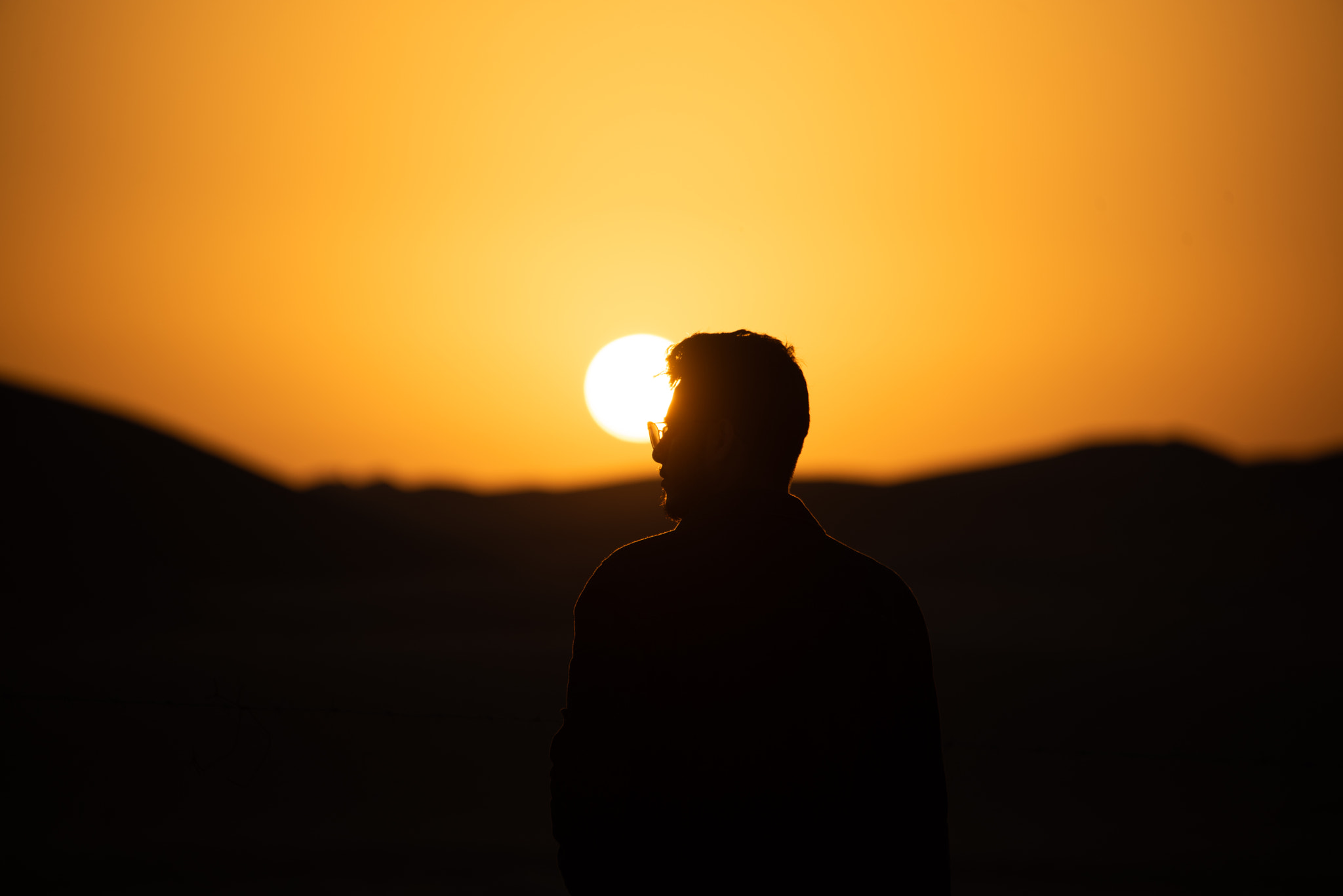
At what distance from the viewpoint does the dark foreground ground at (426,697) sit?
6.84 m

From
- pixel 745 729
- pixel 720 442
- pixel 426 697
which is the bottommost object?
pixel 426 697

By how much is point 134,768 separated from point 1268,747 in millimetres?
10547

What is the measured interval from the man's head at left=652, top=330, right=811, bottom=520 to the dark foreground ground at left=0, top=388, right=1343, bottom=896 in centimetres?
503

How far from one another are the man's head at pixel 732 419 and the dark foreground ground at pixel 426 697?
198 inches

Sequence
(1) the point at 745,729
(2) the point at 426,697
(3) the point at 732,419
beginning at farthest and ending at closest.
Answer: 1. (2) the point at 426,697
2. (3) the point at 732,419
3. (1) the point at 745,729

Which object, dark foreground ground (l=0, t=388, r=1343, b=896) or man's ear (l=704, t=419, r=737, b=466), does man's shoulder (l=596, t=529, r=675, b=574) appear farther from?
dark foreground ground (l=0, t=388, r=1343, b=896)

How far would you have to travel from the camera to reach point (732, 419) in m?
1.70

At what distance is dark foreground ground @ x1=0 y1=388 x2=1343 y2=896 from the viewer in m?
6.84

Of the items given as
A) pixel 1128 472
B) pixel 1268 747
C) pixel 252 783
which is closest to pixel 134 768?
pixel 252 783

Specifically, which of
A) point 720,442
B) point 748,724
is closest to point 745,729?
point 748,724

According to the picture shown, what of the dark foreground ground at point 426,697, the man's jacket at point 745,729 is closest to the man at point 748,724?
the man's jacket at point 745,729

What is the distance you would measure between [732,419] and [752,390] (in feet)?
0.19

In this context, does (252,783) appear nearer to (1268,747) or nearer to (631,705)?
(631,705)

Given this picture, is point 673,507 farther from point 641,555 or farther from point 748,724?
point 748,724
